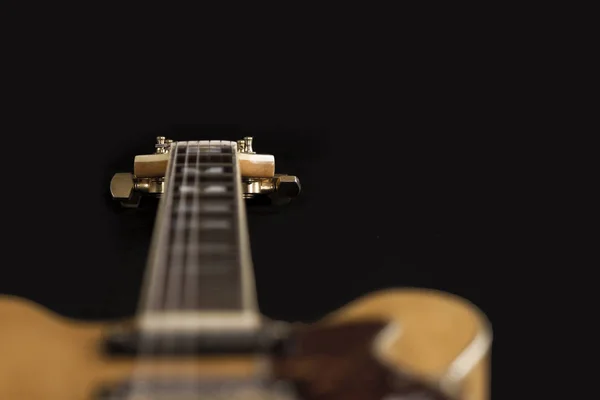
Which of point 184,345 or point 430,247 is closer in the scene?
point 184,345

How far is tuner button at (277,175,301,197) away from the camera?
961mm

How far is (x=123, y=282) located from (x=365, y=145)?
1.45 feet

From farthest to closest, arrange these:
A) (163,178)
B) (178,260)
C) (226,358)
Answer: (163,178) < (178,260) < (226,358)

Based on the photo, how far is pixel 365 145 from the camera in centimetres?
114

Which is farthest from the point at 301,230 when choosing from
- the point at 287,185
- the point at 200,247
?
the point at 200,247

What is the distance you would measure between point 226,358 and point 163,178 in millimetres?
472

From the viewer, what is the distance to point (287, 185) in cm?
97

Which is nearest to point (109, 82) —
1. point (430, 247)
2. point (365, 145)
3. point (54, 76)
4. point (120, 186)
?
point (54, 76)

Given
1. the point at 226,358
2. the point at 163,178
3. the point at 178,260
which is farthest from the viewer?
the point at 163,178

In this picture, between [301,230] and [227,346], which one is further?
[301,230]

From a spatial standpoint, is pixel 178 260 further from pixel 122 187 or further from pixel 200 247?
pixel 122 187

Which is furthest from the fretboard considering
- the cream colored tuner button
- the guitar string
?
the cream colored tuner button

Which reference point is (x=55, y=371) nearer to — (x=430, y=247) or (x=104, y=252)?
(x=104, y=252)

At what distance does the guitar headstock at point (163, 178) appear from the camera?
0.91 m
